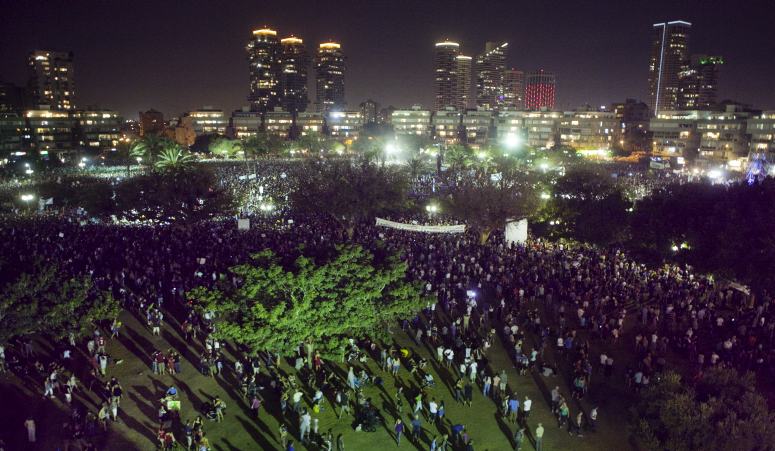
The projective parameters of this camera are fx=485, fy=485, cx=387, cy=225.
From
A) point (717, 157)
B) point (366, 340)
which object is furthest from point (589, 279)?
point (717, 157)

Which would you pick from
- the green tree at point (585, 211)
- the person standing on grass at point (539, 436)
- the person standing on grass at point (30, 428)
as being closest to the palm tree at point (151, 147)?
the green tree at point (585, 211)

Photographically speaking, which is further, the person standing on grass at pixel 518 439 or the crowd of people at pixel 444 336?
the crowd of people at pixel 444 336

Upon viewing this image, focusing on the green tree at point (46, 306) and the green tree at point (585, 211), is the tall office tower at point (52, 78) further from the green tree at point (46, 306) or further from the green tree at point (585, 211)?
the green tree at point (585, 211)

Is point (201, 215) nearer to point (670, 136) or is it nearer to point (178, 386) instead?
point (178, 386)

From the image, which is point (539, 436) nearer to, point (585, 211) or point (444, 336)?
point (444, 336)

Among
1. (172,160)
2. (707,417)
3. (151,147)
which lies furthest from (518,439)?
(151,147)
